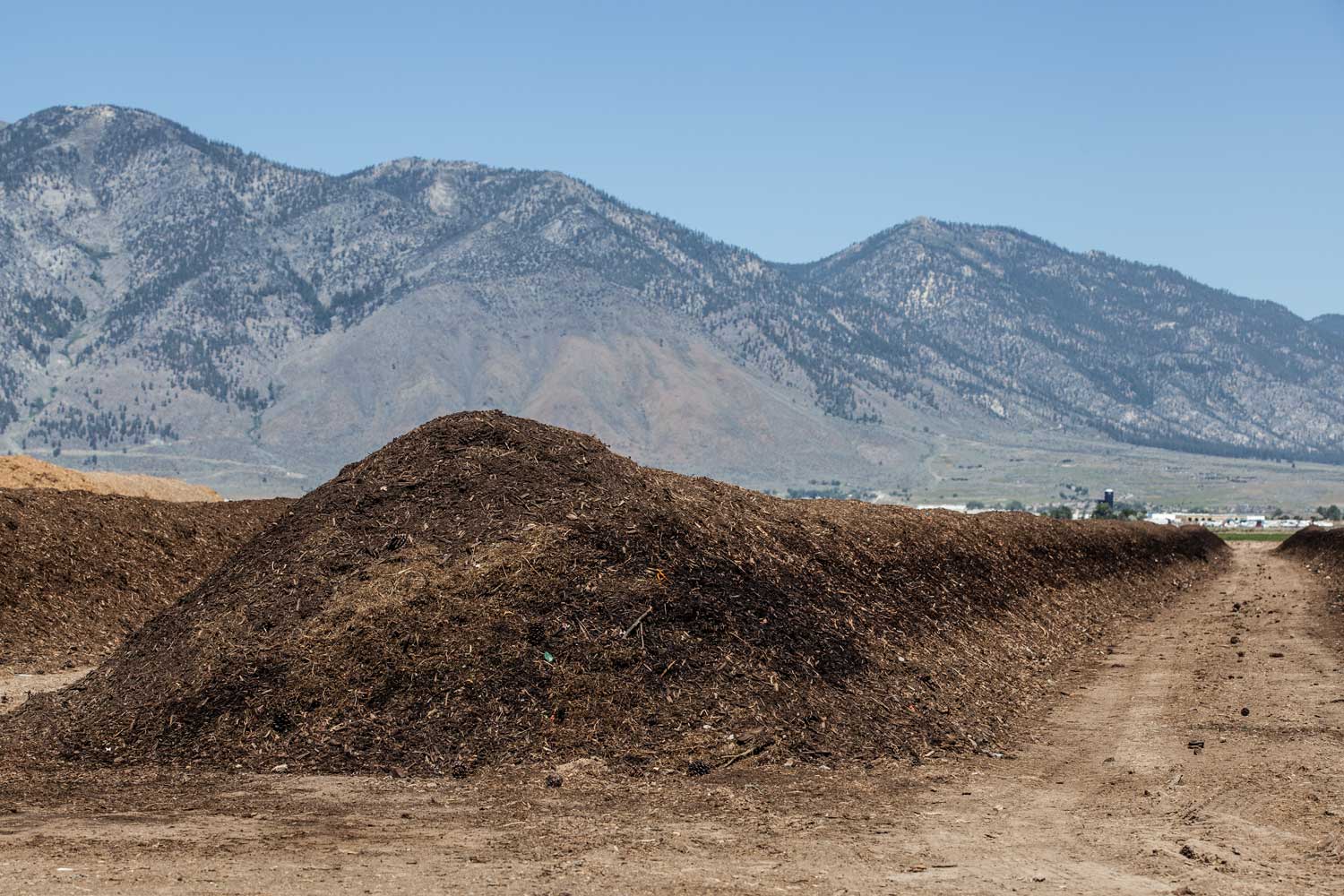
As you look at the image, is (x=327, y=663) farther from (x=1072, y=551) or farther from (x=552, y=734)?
(x=1072, y=551)

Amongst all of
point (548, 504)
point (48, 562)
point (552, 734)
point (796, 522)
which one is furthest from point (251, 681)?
point (48, 562)

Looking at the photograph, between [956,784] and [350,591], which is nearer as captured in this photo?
[956,784]

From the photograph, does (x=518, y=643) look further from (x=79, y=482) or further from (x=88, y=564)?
(x=79, y=482)

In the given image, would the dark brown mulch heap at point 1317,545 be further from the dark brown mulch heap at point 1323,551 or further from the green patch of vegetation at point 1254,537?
the green patch of vegetation at point 1254,537

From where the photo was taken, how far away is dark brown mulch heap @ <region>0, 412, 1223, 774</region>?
12.7 meters

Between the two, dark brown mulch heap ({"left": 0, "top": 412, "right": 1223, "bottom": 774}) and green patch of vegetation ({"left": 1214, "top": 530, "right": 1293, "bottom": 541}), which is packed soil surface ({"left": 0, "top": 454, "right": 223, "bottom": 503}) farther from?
green patch of vegetation ({"left": 1214, "top": 530, "right": 1293, "bottom": 541})

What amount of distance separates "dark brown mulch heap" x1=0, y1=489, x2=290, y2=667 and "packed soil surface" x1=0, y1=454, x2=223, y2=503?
6.01 meters

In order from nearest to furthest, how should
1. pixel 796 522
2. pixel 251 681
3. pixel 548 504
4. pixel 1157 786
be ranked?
pixel 1157 786, pixel 251 681, pixel 548 504, pixel 796 522

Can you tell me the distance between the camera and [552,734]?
12.6 meters

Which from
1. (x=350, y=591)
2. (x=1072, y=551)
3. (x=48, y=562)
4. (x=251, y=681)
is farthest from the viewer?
(x=1072, y=551)

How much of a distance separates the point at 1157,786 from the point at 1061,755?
62.0 inches

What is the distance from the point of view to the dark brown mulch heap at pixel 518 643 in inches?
501

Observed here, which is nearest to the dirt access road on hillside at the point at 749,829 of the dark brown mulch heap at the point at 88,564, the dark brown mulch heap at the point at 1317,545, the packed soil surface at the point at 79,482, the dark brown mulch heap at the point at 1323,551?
the dark brown mulch heap at the point at 88,564

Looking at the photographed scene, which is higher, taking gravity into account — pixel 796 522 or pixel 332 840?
pixel 796 522
